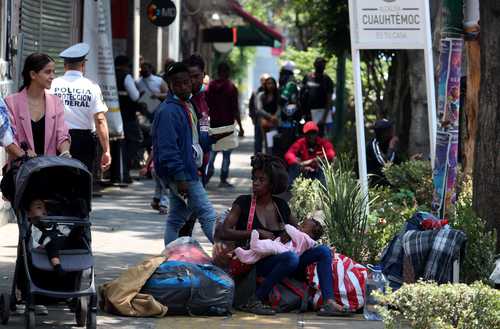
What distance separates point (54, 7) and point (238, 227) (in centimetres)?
891

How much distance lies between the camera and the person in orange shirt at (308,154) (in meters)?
15.0

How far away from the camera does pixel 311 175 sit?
1497 cm

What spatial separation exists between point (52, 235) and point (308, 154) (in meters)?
7.57

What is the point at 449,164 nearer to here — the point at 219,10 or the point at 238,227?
the point at 238,227

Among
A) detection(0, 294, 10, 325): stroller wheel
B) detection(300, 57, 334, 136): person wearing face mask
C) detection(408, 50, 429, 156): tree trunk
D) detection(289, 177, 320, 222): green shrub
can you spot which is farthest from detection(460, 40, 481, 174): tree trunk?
detection(300, 57, 334, 136): person wearing face mask

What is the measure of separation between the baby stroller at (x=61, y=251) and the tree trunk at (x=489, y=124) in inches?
127

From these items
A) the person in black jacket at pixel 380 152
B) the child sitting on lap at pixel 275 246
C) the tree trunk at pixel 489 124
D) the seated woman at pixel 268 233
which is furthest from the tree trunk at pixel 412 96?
the child sitting on lap at pixel 275 246

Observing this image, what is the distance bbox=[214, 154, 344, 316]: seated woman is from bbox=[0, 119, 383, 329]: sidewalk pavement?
18cm

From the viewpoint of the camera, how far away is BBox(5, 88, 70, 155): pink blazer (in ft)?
28.3

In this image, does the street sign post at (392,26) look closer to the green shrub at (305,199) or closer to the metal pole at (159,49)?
the green shrub at (305,199)

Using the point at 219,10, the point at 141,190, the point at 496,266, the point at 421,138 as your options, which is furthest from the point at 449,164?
the point at 219,10

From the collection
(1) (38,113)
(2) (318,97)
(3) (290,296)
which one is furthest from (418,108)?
(1) (38,113)

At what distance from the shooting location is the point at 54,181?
821cm

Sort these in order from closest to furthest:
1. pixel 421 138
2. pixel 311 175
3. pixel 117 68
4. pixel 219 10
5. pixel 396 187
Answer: pixel 396 187 → pixel 311 175 → pixel 421 138 → pixel 117 68 → pixel 219 10
